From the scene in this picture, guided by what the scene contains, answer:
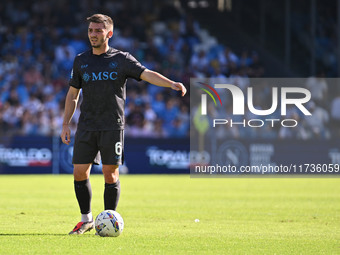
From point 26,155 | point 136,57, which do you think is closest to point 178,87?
point 26,155

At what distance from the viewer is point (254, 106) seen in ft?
83.7

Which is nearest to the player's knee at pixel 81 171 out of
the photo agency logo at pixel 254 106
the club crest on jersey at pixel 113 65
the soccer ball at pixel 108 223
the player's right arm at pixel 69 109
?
the player's right arm at pixel 69 109

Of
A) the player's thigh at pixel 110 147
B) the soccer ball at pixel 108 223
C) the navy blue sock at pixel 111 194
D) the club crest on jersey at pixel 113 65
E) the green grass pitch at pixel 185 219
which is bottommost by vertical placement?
the green grass pitch at pixel 185 219

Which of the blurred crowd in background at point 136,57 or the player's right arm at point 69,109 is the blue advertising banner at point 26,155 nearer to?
the blurred crowd in background at point 136,57

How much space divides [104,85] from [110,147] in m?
0.71

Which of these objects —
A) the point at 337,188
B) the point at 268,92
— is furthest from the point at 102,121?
the point at 268,92

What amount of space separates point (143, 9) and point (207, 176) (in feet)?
35.4

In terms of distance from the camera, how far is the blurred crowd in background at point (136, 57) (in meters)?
25.4

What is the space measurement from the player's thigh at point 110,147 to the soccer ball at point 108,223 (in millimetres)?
625

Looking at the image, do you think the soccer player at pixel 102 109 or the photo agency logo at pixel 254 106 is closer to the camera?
the soccer player at pixel 102 109

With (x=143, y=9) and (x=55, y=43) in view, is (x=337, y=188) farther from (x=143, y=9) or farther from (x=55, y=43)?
(x=143, y=9)

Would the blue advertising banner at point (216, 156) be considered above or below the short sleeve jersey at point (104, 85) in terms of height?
below

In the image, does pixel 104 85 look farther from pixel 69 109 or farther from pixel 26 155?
pixel 26 155

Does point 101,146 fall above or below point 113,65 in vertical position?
below
